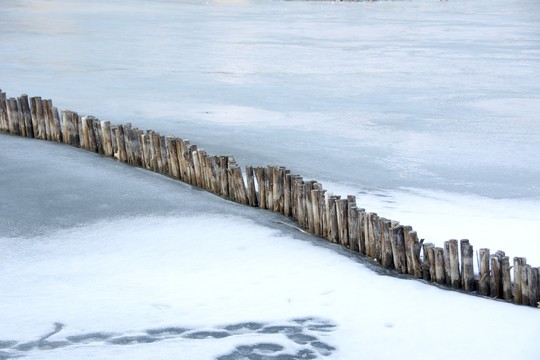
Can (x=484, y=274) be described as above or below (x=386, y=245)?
below

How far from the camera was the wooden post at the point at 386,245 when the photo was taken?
547 centimetres

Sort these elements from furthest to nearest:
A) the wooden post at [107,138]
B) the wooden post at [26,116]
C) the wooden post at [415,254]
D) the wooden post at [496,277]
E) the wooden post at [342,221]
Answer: the wooden post at [26,116]
the wooden post at [107,138]
the wooden post at [342,221]
the wooden post at [415,254]
the wooden post at [496,277]

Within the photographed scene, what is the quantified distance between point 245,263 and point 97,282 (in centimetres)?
115

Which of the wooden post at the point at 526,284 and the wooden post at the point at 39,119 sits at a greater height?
the wooden post at the point at 39,119

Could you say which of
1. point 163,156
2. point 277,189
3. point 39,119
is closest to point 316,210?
point 277,189

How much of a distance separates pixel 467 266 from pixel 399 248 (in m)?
0.55

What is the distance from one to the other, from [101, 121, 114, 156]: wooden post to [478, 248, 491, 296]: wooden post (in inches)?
192

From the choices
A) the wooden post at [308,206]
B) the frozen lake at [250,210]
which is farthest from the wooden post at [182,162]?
the wooden post at [308,206]

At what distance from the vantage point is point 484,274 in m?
5.06

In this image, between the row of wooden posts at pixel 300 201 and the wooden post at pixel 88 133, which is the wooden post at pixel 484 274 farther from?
the wooden post at pixel 88 133

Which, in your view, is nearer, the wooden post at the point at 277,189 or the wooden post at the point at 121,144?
the wooden post at the point at 277,189

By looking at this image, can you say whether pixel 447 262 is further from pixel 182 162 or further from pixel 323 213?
pixel 182 162

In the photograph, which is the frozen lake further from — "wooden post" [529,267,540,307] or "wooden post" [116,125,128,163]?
"wooden post" [116,125,128,163]

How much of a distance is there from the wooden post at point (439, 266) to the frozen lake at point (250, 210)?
0.20m
